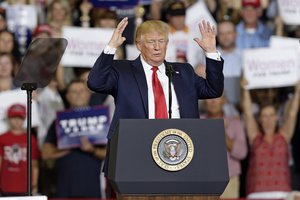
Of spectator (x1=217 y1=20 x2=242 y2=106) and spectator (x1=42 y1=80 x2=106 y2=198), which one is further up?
spectator (x1=217 y1=20 x2=242 y2=106)

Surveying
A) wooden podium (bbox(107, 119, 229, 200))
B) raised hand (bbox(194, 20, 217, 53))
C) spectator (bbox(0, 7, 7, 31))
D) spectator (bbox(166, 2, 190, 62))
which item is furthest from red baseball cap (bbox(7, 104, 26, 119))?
wooden podium (bbox(107, 119, 229, 200))

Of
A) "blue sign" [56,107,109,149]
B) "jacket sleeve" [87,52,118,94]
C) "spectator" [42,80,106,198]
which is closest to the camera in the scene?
"jacket sleeve" [87,52,118,94]

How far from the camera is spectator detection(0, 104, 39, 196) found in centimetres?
970

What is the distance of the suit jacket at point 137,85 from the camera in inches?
235

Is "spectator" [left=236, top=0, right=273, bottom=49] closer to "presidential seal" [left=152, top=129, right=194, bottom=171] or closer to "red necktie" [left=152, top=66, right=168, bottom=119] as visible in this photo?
"red necktie" [left=152, top=66, right=168, bottom=119]

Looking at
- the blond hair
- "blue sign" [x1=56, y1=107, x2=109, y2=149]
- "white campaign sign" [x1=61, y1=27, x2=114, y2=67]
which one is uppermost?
the blond hair

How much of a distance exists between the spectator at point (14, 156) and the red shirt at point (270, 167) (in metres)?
2.01

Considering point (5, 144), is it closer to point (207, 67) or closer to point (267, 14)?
point (267, 14)

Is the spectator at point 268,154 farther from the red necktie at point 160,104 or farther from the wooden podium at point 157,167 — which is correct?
the wooden podium at point 157,167

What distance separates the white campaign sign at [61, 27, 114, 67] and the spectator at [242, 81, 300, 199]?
5.29 feet

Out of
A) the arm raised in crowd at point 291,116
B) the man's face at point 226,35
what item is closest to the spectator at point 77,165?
the man's face at point 226,35

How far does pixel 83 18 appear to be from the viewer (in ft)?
36.5

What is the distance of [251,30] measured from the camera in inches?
433

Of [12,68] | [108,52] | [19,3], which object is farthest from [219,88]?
[19,3]
